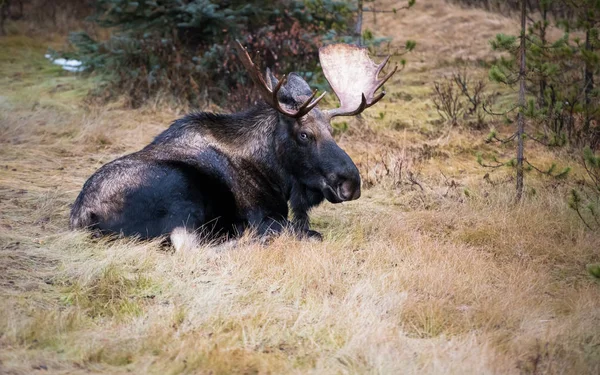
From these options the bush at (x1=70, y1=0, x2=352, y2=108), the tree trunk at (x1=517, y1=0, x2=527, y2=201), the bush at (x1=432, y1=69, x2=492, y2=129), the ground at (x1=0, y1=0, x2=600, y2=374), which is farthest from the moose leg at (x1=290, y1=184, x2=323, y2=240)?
the bush at (x1=70, y1=0, x2=352, y2=108)

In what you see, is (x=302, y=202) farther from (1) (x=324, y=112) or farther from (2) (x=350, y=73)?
(2) (x=350, y=73)

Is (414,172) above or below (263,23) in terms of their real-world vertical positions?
below

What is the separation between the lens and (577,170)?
8859mm

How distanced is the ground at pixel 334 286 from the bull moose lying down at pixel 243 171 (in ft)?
1.01

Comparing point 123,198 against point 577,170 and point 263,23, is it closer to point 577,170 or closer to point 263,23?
point 577,170

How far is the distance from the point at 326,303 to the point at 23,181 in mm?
4278

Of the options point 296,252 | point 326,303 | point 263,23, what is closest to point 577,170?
point 296,252

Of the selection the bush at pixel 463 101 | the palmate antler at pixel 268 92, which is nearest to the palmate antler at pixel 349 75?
the palmate antler at pixel 268 92

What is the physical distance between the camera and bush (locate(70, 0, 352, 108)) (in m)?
11.4

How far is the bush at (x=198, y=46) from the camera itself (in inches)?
447

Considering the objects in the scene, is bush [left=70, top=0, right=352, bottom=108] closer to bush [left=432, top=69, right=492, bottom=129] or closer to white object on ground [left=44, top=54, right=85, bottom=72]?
white object on ground [left=44, top=54, right=85, bottom=72]

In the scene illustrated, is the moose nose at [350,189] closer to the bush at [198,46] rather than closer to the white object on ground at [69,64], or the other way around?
the bush at [198,46]

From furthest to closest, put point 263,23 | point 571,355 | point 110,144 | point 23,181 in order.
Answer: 1. point 263,23
2. point 110,144
3. point 23,181
4. point 571,355

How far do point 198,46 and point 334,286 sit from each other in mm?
6994
